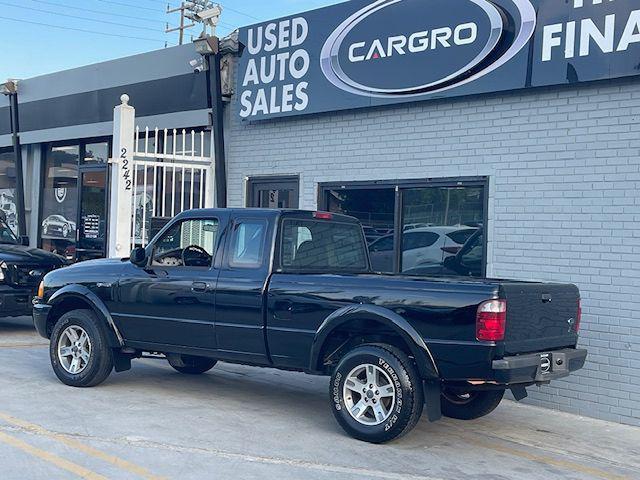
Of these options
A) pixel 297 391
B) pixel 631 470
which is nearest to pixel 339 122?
pixel 297 391

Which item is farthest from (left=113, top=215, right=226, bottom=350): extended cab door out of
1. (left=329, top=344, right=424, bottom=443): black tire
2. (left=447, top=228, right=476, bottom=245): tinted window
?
(left=447, top=228, right=476, bottom=245): tinted window

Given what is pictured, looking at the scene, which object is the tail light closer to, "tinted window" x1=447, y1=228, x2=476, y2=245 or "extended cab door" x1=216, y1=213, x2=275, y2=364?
"extended cab door" x1=216, y1=213, x2=275, y2=364

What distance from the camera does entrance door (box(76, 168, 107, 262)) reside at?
620 inches

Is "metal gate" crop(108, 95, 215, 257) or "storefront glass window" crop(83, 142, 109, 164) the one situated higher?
"storefront glass window" crop(83, 142, 109, 164)

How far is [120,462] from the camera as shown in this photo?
18.7 feet

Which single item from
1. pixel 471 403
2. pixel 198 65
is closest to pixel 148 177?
pixel 198 65

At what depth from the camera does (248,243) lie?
7512 mm

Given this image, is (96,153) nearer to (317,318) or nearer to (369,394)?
(317,318)

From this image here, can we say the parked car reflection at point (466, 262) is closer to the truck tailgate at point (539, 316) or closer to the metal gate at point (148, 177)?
the truck tailgate at point (539, 316)

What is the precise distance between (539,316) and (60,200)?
13035 millimetres

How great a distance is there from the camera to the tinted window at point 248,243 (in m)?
7.39

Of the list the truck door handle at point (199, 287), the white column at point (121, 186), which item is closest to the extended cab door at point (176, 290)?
the truck door handle at point (199, 287)

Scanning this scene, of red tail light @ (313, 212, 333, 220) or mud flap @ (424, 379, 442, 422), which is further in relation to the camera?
red tail light @ (313, 212, 333, 220)

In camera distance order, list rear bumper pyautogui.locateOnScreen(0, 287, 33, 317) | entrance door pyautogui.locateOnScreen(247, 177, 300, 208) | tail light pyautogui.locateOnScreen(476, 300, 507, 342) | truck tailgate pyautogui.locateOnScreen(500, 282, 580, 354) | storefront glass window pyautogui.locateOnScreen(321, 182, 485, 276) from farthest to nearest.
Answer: entrance door pyautogui.locateOnScreen(247, 177, 300, 208) < rear bumper pyautogui.locateOnScreen(0, 287, 33, 317) < storefront glass window pyautogui.locateOnScreen(321, 182, 485, 276) < truck tailgate pyautogui.locateOnScreen(500, 282, 580, 354) < tail light pyautogui.locateOnScreen(476, 300, 507, 342)
